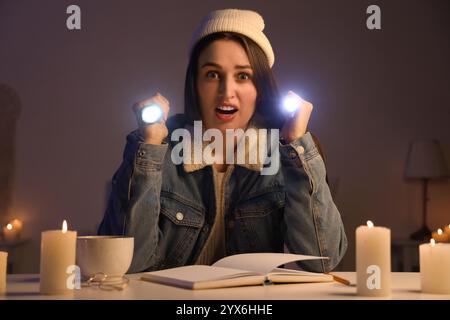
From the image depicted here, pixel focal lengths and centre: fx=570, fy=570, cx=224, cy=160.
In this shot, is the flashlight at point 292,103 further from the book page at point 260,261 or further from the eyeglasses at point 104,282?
the eyeglasses at point 104,282

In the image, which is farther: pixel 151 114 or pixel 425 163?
pixel 425 163

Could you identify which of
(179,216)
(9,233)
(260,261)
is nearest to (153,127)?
(179,216)

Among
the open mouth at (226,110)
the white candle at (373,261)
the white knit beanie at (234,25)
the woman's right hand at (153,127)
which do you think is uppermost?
the white knit beanie at (234,25)

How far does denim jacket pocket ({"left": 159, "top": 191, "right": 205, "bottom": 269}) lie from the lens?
4.87ft

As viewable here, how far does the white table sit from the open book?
1 cm

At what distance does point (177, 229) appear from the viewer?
1488 mm

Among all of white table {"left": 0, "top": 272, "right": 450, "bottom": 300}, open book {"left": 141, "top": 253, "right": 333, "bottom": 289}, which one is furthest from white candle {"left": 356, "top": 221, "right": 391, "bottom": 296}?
open book {"left": 141, "top": 253, "right": 333, "bottom": 289}

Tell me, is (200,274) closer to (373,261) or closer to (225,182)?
(373,261)

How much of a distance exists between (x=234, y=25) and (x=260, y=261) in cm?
84

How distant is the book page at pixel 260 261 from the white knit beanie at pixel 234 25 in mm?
788

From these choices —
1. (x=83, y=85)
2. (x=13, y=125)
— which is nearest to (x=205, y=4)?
(x=83, y=85)

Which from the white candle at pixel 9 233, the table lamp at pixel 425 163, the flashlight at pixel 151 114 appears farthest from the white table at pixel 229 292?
the table lamp at pixel 425 163

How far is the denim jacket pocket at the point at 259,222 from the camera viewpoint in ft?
4.96

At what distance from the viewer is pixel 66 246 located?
2.80 ft
